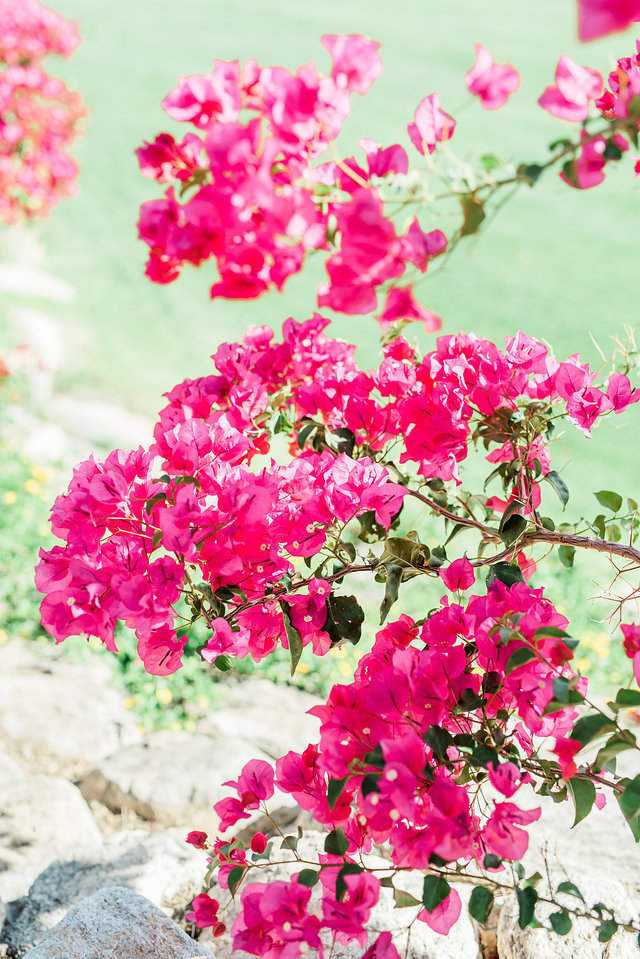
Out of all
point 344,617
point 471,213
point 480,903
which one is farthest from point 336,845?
point 471,213

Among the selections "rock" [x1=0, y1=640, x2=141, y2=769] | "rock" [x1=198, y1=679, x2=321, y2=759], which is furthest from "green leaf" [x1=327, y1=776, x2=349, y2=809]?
"rock" [x1=0, y1=640, x2=141, y2=769]

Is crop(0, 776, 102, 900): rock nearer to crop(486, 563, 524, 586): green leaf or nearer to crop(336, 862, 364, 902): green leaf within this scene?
crop(336, 862, 364, 902): green leaf

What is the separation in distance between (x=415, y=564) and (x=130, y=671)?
189cm

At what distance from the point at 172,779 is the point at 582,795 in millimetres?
1406

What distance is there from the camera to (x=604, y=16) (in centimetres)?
54

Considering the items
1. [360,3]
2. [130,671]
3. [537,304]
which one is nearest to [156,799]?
[130,671]

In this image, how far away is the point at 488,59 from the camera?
0.86 meters

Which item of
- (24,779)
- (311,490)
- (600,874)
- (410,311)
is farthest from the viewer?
(24,779)

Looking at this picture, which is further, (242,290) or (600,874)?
(600,874)

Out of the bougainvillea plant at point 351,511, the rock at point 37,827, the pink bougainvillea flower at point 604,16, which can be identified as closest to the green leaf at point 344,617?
the bougainvillea plant at point 351,511

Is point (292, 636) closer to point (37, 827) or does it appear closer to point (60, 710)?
point (37, 827)

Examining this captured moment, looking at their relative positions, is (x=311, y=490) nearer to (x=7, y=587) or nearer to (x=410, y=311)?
(x=410, y=311)

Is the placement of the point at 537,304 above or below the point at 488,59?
above

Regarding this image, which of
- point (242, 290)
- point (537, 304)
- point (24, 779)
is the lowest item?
point (24, 779)
